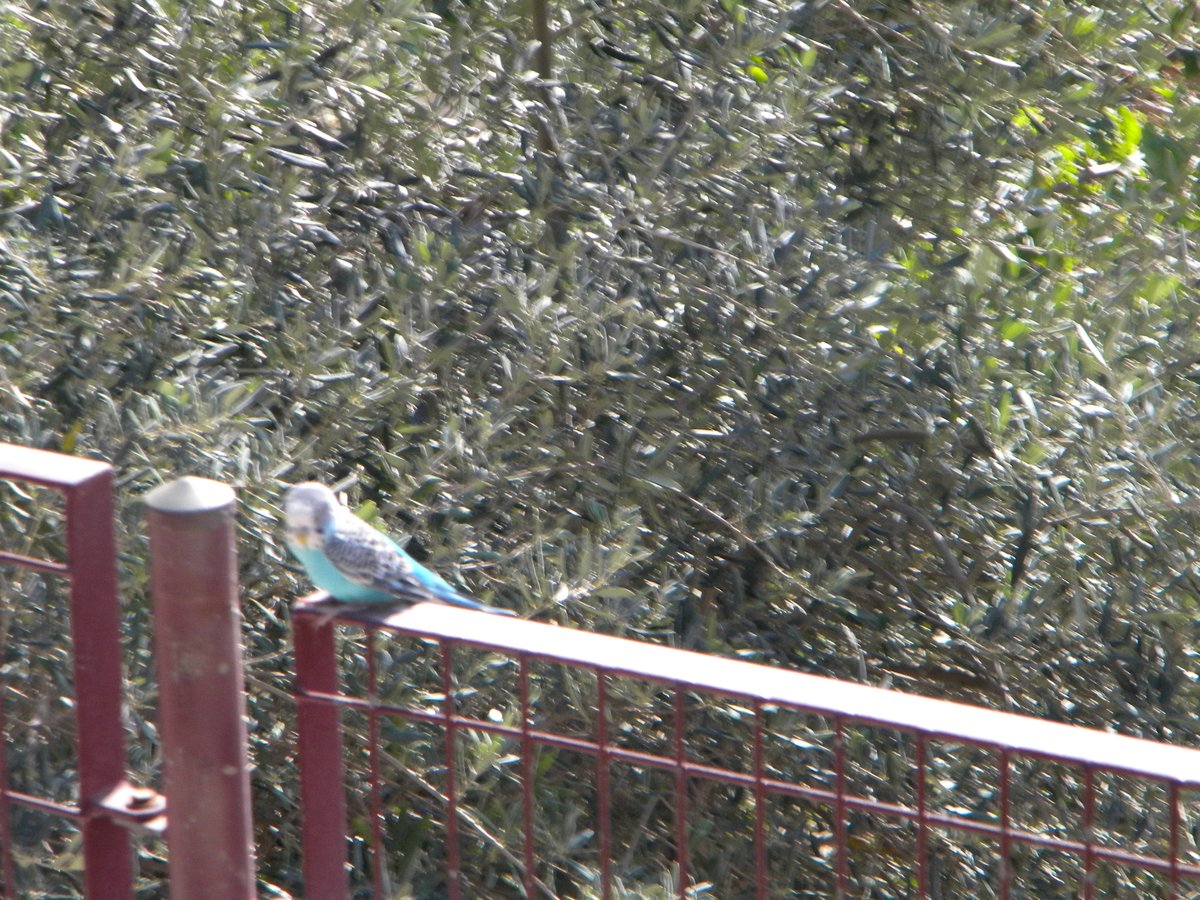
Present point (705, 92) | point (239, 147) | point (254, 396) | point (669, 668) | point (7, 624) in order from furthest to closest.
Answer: point (705, 92)
point (239, 147)
point (254, 396)
point (7, 624)
point (669, 668)

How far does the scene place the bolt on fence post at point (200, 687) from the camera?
209 centimetres

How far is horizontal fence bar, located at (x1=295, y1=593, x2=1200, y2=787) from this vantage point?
1.82m

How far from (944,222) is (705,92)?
1.05m

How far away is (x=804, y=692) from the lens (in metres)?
1.98

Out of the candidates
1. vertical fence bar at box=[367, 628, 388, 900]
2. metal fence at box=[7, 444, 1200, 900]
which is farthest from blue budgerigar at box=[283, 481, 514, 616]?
vertical fence bar at box=[367, 628, 388, 900]

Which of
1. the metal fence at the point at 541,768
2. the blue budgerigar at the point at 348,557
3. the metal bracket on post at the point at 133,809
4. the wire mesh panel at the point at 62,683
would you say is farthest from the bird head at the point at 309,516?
the metal bracket on post at the point at 133,809

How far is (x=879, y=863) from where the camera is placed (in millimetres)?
4492

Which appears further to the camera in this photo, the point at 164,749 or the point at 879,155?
the point at 879,155

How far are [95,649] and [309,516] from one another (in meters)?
0.67

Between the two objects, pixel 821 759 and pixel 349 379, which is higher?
pixel 349 379

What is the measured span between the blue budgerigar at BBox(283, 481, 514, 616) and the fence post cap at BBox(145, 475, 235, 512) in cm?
63

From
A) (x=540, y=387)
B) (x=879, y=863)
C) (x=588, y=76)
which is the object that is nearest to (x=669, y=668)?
(x=540, y=387)

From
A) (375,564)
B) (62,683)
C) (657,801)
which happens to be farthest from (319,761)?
(657,801)

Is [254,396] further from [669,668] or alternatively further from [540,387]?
[669,668]
